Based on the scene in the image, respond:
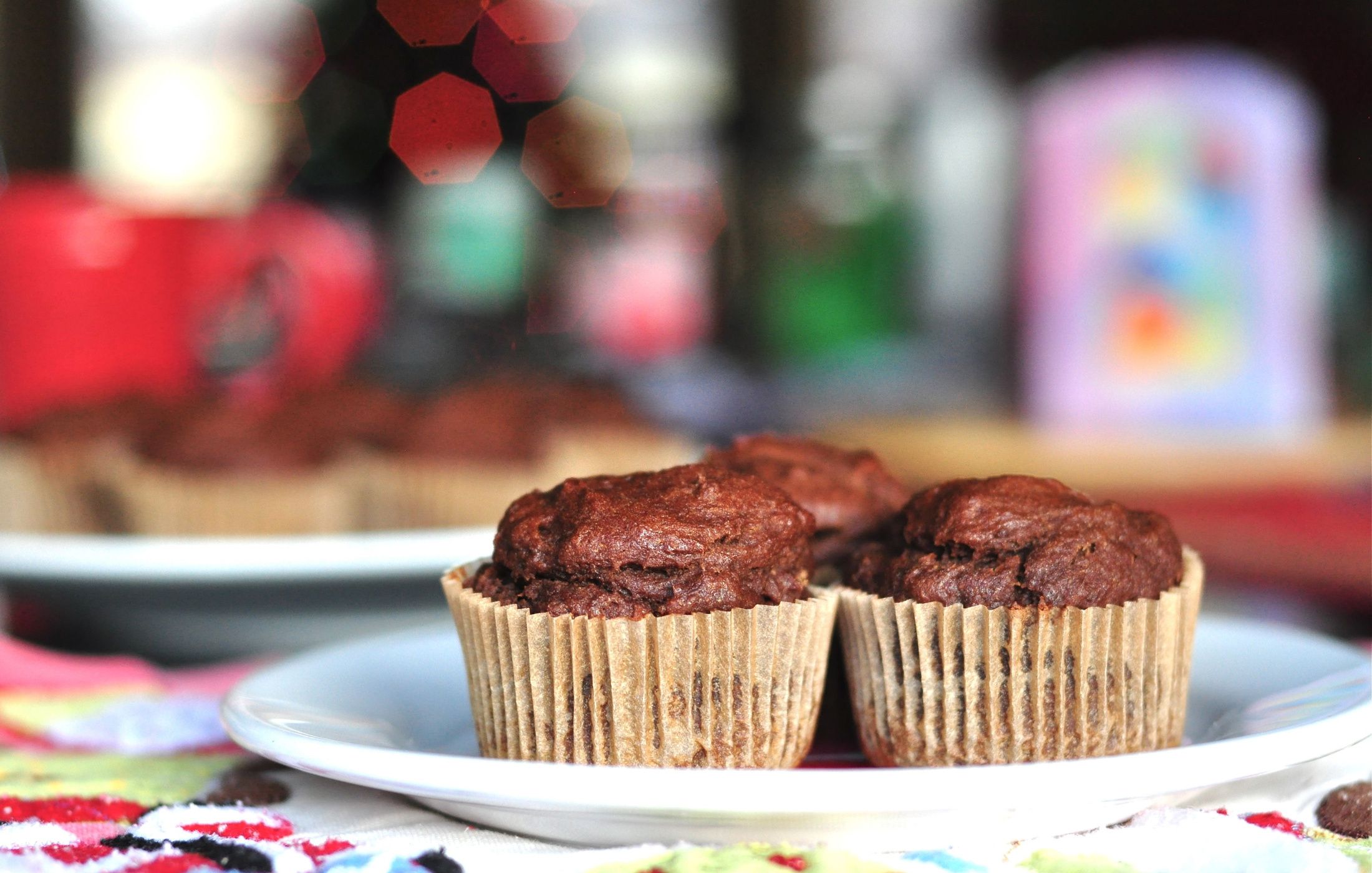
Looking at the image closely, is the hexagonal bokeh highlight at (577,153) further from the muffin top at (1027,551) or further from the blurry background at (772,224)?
the muffin top at (1027,551)

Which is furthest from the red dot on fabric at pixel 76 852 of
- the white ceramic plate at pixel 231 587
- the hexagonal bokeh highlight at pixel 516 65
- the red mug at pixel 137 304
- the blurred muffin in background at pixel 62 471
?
the red mug at pixel 137 304

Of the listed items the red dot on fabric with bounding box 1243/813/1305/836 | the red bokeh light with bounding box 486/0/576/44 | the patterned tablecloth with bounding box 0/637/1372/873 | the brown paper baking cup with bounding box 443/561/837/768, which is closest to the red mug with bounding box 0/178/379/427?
the red bokeh light with bounding box 486/0/576/44

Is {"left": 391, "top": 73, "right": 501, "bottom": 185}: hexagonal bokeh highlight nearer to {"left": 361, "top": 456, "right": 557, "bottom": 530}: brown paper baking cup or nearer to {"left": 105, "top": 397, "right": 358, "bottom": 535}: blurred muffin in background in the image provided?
{"left": 361, "top": 456, "right": 557, "bottom": 530}: brown paper baking cup

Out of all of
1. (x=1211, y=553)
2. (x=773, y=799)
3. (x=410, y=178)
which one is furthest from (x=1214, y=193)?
(x=410, y=178)

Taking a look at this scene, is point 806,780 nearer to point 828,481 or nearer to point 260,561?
point 828,481

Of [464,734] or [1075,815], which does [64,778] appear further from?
[1075,815]

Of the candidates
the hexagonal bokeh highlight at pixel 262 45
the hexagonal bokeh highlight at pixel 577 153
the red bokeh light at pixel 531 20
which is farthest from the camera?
the hexagonal bokeh highlight at pixel 262 45
